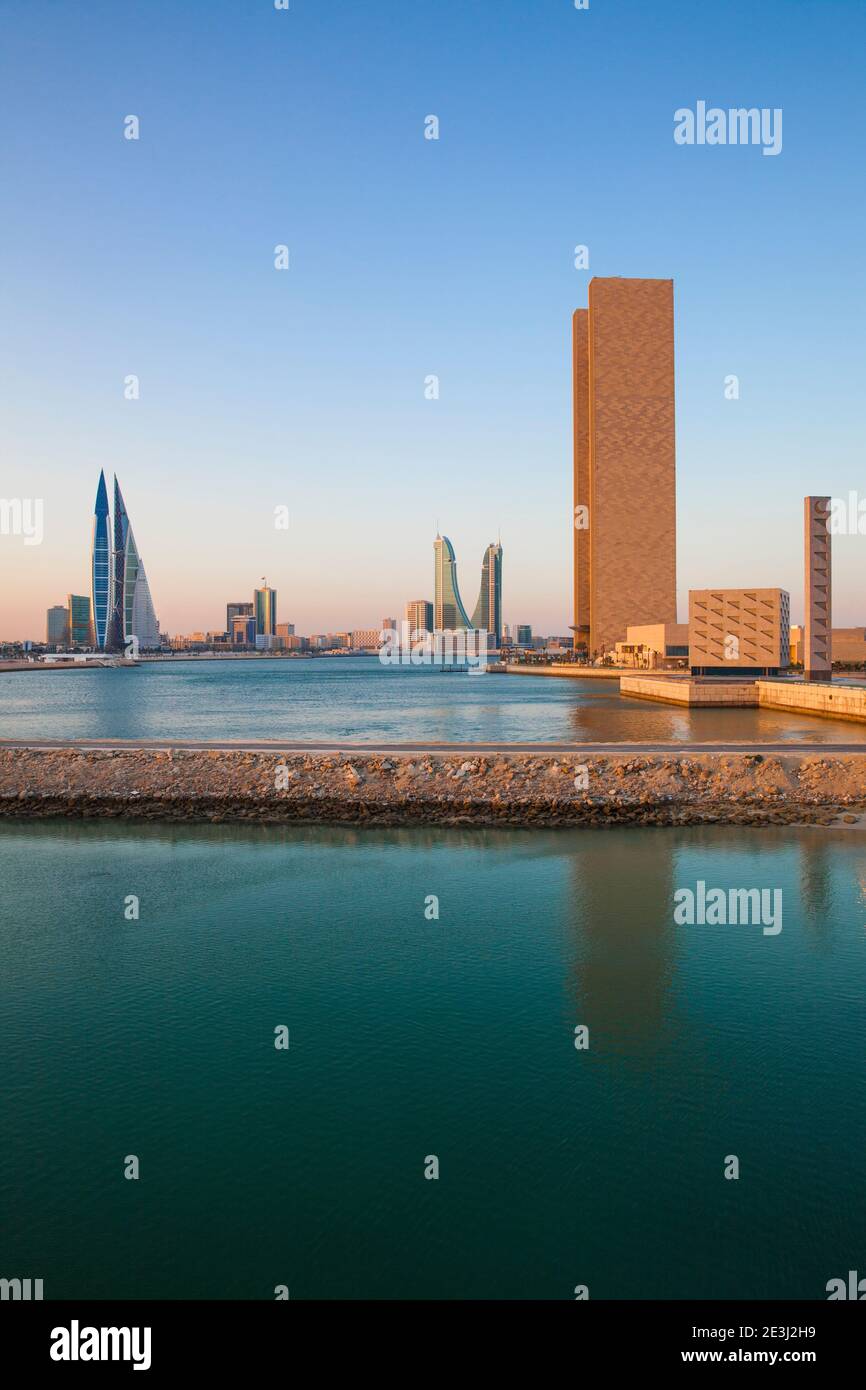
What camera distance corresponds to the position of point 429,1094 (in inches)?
421

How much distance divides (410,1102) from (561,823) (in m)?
17.3

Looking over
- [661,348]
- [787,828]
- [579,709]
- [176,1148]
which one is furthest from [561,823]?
[661,348]

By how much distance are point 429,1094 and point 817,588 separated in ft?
230

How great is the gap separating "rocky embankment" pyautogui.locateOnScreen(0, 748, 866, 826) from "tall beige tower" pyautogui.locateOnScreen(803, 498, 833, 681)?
1730 inches

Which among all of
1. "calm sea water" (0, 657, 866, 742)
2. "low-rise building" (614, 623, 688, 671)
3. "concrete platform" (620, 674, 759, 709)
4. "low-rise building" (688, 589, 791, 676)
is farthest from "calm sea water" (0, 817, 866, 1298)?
"low-rise building" (614, 623, 688, 671)

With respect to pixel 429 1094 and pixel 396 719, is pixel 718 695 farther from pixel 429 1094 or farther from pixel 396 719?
pixel 429 1094

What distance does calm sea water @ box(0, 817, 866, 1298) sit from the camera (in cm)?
787

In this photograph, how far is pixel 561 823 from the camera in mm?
27344

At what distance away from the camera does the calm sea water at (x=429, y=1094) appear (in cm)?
787

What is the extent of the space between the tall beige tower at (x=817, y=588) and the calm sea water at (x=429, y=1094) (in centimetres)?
5771

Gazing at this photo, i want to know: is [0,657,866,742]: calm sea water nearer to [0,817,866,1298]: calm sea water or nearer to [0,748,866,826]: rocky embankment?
[0,748,866,826]: rocky embankment

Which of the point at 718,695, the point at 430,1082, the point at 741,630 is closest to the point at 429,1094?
the point at 430,1082
